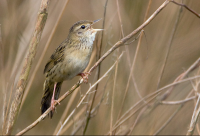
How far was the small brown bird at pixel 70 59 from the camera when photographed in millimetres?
2947

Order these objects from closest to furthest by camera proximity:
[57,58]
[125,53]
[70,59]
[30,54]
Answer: [30,54], [70,59], [57,58], [125,53]

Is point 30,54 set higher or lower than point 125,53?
lower

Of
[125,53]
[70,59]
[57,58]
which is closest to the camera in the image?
[70,59]

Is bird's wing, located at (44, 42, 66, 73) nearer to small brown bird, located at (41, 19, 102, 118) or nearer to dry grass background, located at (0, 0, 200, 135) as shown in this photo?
small brown bird, located at (41, 19, 102, 118)

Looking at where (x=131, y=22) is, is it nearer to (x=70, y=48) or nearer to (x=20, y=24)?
(x=70, y=48)

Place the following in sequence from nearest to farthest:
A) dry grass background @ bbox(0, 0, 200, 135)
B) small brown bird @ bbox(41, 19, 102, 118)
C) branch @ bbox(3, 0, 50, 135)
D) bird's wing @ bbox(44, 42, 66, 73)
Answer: branch @ bbox(3, 0, 50, 135)
dry grass background @ bbox(0, 0, 200, 135)
small brown bird @ bbox(41, 19, 102, 118)
bird's wing @ bbox(44, 42, 66, 73)

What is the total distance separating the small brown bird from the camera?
2.95 meters

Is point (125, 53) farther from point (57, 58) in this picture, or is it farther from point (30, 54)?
point (30, 54)

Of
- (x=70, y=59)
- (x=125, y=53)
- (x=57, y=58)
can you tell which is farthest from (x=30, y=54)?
(x=125, y=53)

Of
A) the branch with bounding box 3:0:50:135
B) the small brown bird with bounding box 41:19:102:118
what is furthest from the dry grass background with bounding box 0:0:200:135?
the branch with bounding box 3:0:50:135

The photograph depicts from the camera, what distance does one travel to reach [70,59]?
2.96 m

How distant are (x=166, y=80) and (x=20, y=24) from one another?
82.8 inches

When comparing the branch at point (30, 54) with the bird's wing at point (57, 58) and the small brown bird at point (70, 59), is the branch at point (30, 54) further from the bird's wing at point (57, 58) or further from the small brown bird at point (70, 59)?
the bird's wing at point (57, 58)

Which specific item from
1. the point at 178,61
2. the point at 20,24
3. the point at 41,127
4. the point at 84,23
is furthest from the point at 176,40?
the point at 41,127
